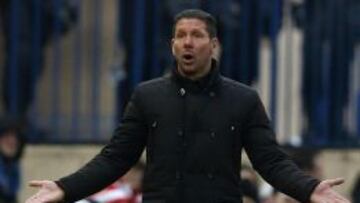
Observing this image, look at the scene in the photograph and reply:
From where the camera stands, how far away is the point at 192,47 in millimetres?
5969

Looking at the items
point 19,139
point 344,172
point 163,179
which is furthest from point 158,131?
point 344,172

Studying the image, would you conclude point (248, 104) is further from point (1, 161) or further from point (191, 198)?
point (1, 161)

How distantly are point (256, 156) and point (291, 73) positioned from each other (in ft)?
13.3

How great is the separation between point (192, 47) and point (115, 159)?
0.67m

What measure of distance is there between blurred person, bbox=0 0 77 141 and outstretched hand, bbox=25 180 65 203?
3951 mm

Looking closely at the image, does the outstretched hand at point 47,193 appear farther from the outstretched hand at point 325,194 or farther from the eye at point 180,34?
the outstretched hand at point 325,194

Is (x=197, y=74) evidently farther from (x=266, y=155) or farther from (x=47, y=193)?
(x=47, y=193)

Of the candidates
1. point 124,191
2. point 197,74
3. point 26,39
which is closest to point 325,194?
point 197,74

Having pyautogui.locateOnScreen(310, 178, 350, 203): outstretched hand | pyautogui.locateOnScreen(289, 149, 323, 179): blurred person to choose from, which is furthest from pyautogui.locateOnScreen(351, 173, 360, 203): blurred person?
pyautogui.locateOnScreen(310, 178, 350, 203): outstretched hand

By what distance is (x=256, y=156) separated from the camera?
A: 6.15 meters

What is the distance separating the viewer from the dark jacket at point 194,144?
6.05m

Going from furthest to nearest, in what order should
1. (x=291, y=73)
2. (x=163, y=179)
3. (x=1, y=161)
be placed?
(x=291, y=73), (x=1, y=161), (x=163, y=179)

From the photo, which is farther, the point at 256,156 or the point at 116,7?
the point at 116,7

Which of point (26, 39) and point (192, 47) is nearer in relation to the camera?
point (192, 47)
